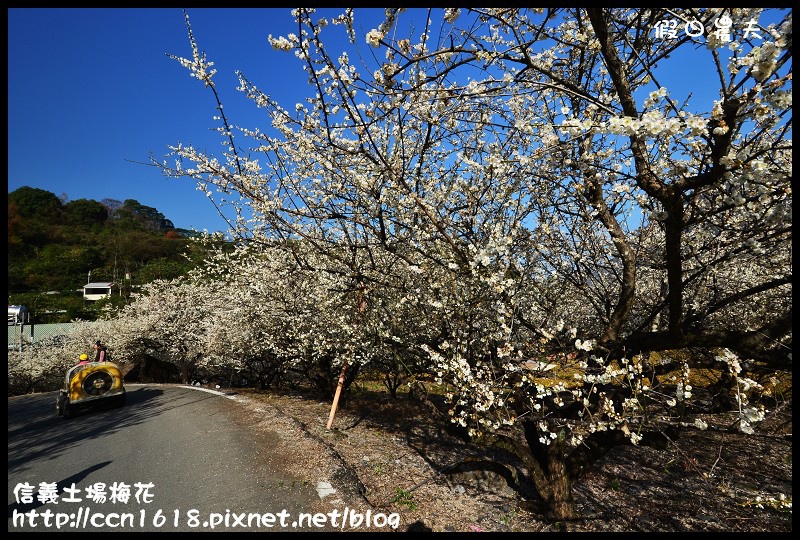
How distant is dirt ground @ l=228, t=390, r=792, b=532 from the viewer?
15.1 feet

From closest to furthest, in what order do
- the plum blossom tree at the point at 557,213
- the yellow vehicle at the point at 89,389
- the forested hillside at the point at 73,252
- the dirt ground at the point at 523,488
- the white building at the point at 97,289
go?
the plum blossom tree at the point at 557,213
the dirt ground at the point at 523,488
the yellow vehicle at the point at 89,389
the forested hillside at the point at 73,252
the white building at the point at 97,289

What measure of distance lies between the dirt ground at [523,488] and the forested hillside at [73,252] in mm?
26104

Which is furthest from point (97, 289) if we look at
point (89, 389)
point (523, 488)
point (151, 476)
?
point (523, 488)

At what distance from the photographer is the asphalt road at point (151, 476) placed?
405 centimetres

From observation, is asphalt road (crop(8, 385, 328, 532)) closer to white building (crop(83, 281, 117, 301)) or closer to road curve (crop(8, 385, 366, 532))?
road curve (crop(8, 385, 366, 532))

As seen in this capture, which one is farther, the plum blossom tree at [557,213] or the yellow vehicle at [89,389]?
the yellow vehicle at [89,389]

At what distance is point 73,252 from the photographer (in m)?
37.8

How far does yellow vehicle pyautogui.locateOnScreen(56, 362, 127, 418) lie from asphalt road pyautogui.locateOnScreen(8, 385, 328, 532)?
0.43 meters

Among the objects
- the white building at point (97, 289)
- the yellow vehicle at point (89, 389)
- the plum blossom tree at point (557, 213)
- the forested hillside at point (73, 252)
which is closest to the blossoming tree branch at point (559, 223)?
the plum blossom tree at point (557, 213)

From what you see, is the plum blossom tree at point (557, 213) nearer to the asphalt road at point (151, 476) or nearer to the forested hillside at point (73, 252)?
the asphalt road at point (151, 476)

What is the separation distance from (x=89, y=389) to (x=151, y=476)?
6028 mm

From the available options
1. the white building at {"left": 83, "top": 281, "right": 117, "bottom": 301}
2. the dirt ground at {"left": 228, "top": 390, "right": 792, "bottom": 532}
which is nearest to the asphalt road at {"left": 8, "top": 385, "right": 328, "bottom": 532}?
the dirt ground at {"left": 228, "top": 390, "right": 792, "bottom": 532}

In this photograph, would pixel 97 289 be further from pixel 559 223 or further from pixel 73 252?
pixel 559 223

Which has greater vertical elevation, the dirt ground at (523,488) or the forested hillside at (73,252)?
the forested hillside at (73,252)
